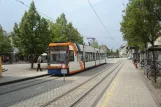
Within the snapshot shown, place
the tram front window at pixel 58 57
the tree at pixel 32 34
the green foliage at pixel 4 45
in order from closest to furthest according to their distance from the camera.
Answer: the tram front window at pixel 58 57, the tree at pixel 32 34, the green foliage at pixel 4 45

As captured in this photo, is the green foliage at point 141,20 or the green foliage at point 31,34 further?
the green foliage at point 31,34

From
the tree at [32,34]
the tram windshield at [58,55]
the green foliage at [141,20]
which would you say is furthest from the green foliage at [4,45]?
the tram windshield at [58,55]

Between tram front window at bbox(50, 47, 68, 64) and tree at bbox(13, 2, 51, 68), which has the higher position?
tree at bbox(13, 2, 51, 68)

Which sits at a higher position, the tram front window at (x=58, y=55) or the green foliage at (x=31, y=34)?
the green foliage at (x=31, y=34)

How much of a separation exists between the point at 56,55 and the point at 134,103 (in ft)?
53.3

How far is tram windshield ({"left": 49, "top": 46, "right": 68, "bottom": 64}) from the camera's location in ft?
86.5

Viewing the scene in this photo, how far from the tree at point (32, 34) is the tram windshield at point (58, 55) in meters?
11.0

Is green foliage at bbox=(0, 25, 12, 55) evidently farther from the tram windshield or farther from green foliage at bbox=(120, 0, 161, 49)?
the tram windshield

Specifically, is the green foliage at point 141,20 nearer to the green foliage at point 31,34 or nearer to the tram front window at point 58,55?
the tram front window at point 58,55

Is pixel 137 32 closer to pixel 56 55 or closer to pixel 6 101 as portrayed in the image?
pixel 56 55

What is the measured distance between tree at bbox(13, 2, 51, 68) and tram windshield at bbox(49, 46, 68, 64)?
11.0m

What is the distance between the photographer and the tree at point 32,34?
37438 millimetres

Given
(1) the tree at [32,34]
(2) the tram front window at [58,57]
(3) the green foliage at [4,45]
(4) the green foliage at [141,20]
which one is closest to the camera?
(4) the green foliage at [141,20]

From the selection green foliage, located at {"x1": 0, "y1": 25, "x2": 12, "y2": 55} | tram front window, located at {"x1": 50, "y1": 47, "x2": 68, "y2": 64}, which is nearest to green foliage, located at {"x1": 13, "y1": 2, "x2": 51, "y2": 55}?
tram front window, located at {"x1": 50, "y1": 47, "x2": 68, "y2": 64}
